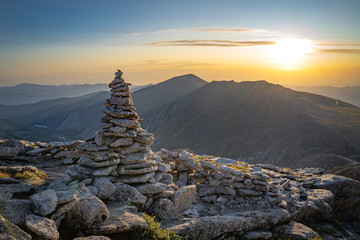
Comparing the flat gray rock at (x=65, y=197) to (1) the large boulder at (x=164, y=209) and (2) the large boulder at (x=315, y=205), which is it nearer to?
(1) the large boulder at (x=164, y=209)

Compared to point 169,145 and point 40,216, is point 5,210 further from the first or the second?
point 169,145

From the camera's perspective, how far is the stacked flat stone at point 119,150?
688 inches

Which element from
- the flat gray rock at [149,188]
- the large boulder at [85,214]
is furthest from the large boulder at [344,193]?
the large boulder at [85,214]

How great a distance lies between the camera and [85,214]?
11.1 metres

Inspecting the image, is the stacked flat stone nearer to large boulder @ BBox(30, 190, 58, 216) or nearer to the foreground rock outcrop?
the foreground rock outcrop

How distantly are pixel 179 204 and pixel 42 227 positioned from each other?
1093 centimetres

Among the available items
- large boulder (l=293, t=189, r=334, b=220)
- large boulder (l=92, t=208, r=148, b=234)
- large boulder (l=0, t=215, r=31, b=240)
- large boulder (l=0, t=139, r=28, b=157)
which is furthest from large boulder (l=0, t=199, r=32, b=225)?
large boulder (l=293, t=189, r=334, b=220)

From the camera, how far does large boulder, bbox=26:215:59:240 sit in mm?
8998

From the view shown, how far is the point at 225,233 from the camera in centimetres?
1559

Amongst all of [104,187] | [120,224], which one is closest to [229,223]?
[120,224]

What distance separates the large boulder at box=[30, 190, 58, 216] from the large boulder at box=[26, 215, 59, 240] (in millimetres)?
371

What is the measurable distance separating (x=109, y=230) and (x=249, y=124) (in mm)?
102362

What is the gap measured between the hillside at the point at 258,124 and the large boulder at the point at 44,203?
64510mm

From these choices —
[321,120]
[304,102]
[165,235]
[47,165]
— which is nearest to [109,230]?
[165,235]
